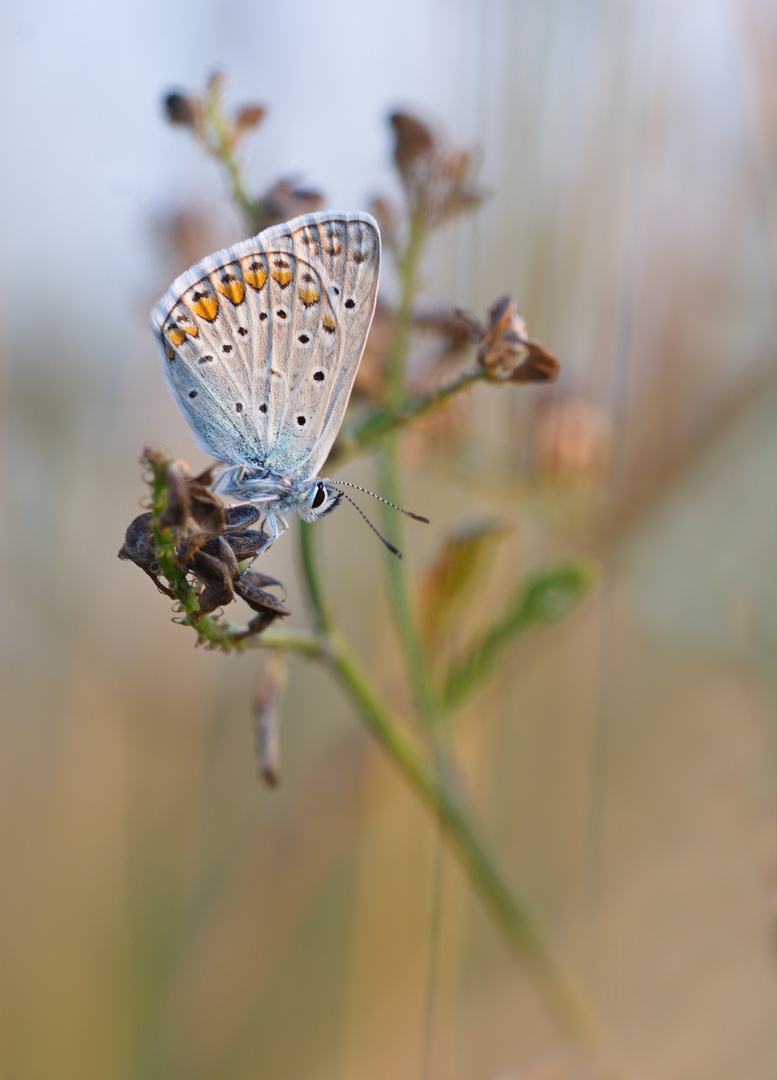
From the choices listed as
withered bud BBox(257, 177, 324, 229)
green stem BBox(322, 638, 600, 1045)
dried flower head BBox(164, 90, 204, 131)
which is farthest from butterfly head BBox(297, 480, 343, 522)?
dried flower head BBox(164, 90, 204, 131)

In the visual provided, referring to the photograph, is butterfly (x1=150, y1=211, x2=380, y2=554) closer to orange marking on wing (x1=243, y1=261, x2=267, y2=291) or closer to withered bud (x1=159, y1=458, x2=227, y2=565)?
orange marking on wing (x1=243, y1=261, x2=267, y2=291)

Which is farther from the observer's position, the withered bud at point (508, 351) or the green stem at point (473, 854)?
the green stem at point (473, 854)

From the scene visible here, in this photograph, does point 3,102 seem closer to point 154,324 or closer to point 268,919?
point 154,324

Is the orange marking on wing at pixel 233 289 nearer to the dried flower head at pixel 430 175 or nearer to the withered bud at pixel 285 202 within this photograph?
the withered bud at pixel 285 202

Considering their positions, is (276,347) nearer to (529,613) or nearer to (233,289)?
(233,289)

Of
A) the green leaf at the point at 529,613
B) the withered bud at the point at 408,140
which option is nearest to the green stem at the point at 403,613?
the green leaf at the point at 529,613

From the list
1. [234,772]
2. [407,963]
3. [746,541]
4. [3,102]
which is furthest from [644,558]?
[3,102]
